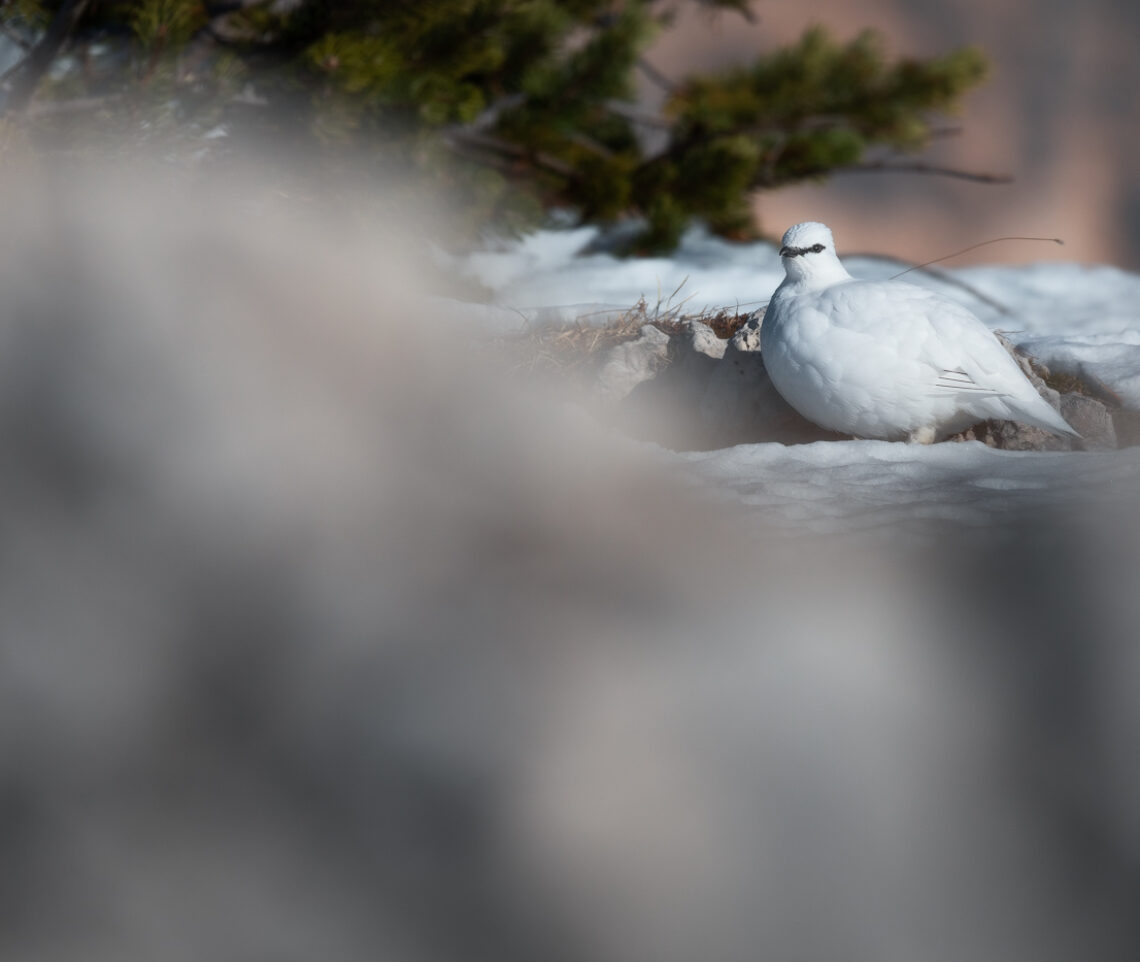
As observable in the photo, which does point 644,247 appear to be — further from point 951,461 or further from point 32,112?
point 951,461

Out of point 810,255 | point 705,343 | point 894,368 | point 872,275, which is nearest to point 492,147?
point 872,275

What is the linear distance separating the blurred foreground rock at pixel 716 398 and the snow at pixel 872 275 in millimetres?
138

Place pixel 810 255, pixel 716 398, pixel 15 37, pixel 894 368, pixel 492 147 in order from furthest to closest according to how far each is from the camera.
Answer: pixel 492 147
pixel 15 37
pixel 716 398
pixel 810 255
pixel 894 368

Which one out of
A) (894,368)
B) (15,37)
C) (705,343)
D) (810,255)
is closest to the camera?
(894,368)

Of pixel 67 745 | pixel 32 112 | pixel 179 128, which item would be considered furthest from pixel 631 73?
pixel 67 745

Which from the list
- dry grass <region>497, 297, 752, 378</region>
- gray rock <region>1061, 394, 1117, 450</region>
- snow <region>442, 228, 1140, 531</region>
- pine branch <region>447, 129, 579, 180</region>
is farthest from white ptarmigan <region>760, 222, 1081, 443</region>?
pine branch <region>447, 129, 579, 180</region>

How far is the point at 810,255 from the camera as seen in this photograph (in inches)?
58.1

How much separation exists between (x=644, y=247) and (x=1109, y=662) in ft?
8.37

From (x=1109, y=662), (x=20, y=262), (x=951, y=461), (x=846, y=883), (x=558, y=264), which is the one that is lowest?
(x=846, y=883)

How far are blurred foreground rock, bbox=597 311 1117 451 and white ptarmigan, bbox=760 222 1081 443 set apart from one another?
137 mm

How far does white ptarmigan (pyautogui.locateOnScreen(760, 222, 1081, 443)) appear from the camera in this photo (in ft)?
4.31

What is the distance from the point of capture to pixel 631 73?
2889 mm

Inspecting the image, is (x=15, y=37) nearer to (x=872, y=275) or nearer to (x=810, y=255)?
(x=810, y=255)

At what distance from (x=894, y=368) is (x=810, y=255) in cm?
26
